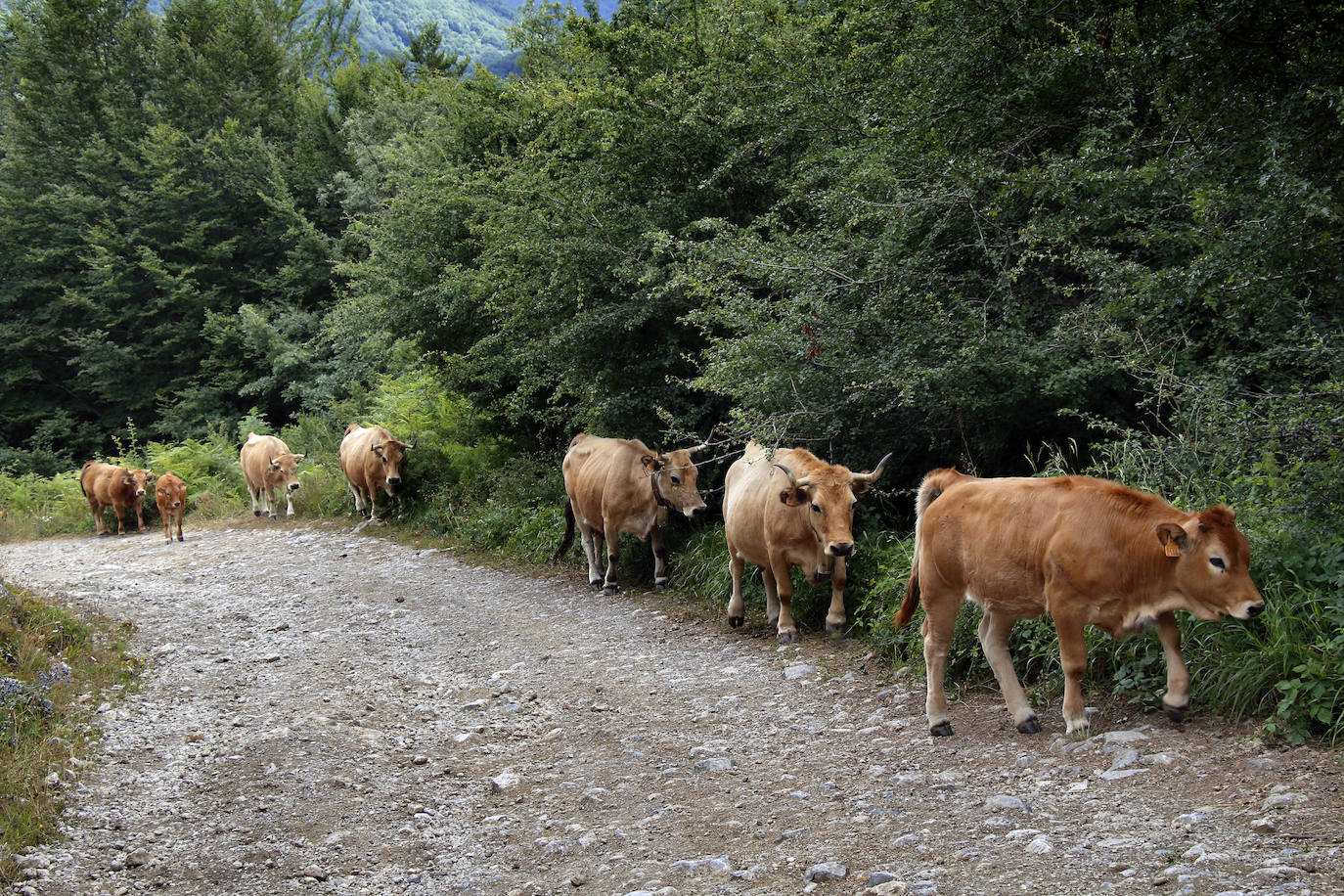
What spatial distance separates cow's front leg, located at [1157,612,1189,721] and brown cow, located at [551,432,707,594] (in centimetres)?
627

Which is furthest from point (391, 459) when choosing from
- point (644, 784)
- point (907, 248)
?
point (644, 784)

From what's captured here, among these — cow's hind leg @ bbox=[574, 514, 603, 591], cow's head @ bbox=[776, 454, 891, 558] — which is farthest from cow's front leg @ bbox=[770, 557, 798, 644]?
cow's hind leg @ bbox=[574, 514, 603, 591]

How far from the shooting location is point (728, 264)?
9945 mm

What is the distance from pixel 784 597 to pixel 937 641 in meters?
2.78

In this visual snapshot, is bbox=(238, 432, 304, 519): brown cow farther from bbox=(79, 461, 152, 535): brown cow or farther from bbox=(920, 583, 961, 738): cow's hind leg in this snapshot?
bbox=(920, 583, 961, 738): cow's hind leg

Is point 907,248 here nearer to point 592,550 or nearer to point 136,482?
point 592,550

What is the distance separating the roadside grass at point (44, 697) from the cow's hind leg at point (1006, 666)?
516 centimetres

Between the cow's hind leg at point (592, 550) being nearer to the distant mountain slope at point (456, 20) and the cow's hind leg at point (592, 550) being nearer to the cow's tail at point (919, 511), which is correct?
the cow's tail at point (919, 511)

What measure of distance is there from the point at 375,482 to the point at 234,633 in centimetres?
840

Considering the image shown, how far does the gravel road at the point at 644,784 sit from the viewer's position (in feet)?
13.3

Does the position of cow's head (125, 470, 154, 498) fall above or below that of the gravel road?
above

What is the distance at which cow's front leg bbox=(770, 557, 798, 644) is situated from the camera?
28.0ft

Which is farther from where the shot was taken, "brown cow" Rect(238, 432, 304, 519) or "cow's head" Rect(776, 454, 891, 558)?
"brown cow" Rect(238, 432, 304, 519)

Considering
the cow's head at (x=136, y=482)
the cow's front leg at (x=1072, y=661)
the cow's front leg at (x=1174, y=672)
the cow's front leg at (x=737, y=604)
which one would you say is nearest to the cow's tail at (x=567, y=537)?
the cow's front leg at (x=737, y=604)
